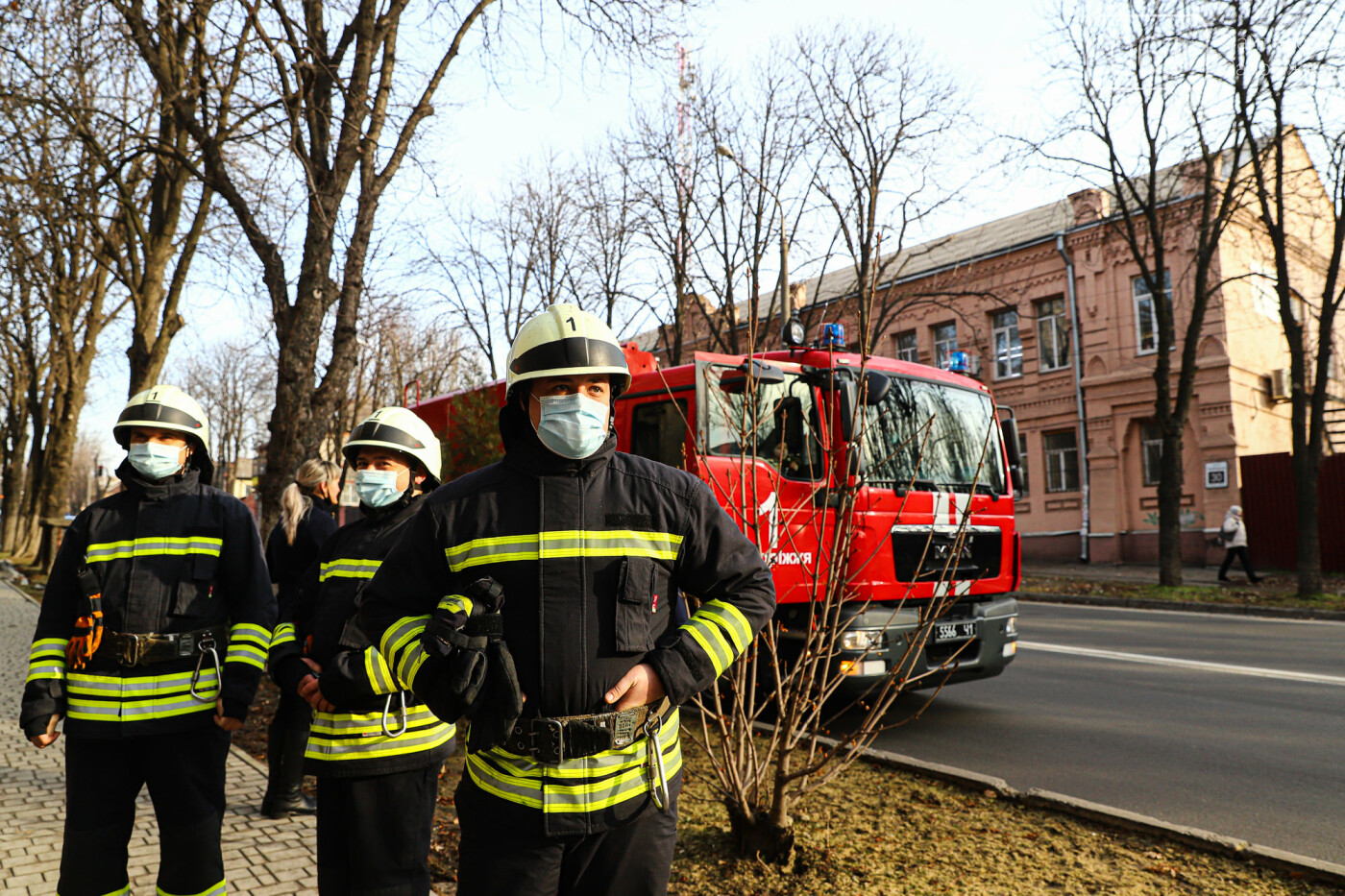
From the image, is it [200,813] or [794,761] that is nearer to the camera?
[200,813]

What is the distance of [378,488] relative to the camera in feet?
11.3

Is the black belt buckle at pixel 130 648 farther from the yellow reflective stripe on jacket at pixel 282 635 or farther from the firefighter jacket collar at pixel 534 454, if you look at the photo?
the firefighter jacket collar at pixel 534 454

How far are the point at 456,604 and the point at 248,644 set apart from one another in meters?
1.59

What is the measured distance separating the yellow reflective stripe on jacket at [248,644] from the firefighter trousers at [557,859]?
144 cm

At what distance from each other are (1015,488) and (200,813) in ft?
21.9

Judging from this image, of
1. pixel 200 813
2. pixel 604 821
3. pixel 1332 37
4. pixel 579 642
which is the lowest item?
pixel 200 813

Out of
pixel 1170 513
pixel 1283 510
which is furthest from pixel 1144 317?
pixel 1170 513

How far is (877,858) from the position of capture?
13.1 ft

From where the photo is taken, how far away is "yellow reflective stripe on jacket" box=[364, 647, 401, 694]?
2.83 meters

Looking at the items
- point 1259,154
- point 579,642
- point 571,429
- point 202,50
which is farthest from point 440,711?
point 1259,154

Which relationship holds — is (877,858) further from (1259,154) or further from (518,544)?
(1259,154)

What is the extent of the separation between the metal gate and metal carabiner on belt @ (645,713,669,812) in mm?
21802

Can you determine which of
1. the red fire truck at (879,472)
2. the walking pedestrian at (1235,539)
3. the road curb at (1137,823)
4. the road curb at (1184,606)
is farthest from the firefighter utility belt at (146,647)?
the walking pedestrian at (1235,539)

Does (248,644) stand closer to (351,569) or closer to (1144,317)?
(351,569)
